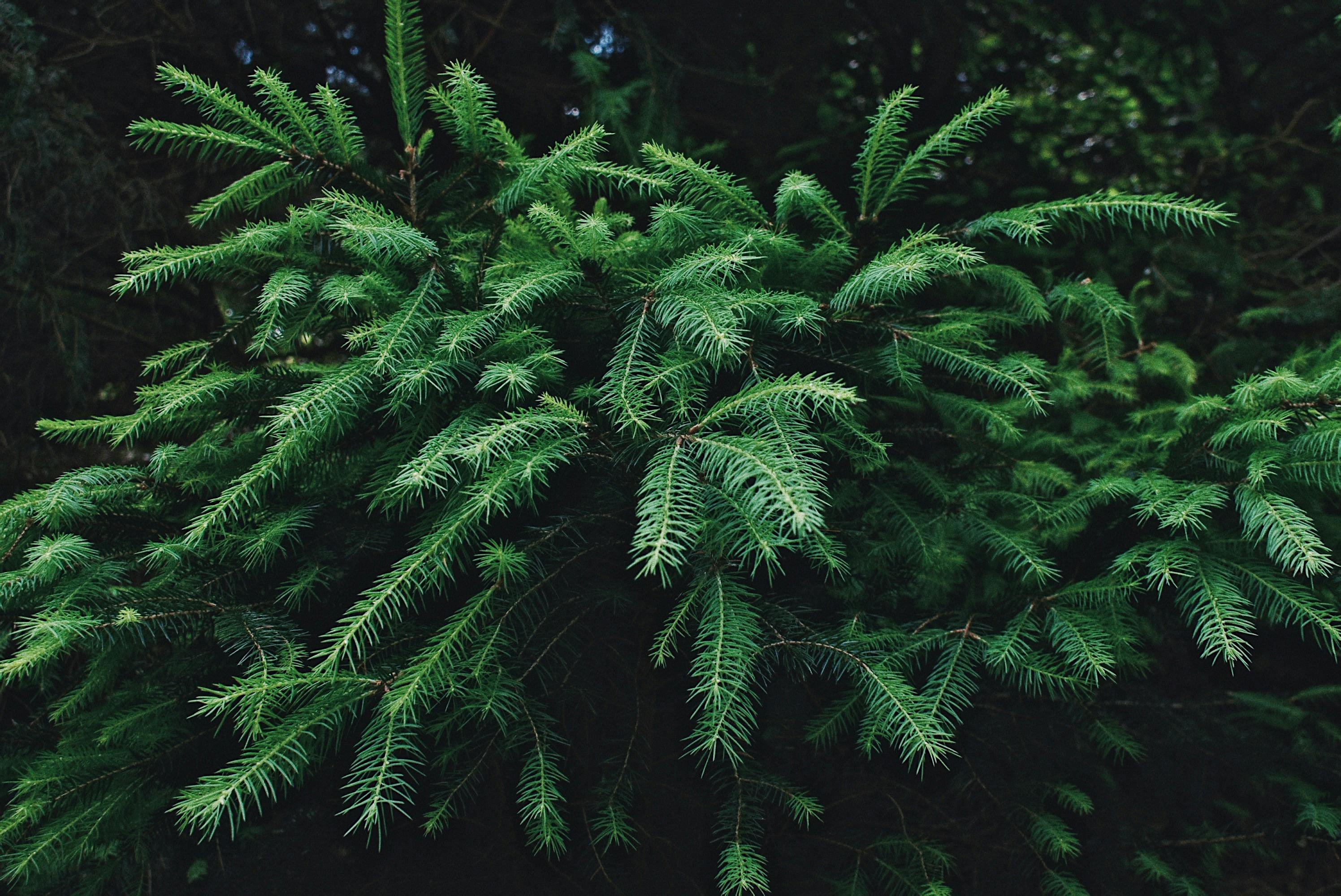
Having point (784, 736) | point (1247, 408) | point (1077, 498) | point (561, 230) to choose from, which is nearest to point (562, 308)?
point (561, 230)

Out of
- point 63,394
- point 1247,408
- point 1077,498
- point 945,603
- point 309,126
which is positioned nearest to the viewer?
point 309,126

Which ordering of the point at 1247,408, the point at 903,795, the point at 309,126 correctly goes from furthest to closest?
the point at 903,795
the point at 1247,408
the point at 309,126

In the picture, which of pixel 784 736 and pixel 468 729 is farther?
pixel 784 736

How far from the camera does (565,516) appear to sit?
121cm

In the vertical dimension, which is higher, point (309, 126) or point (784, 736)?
point (309, 126)

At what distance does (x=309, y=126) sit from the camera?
117cm

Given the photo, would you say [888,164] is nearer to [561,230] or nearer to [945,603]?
[561,230]

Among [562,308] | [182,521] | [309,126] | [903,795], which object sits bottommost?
[903,795]

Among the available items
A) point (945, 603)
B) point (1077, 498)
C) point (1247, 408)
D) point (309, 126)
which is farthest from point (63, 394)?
point (1247, 408)

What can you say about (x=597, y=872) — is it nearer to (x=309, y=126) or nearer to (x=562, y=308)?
(x=562, y=308)

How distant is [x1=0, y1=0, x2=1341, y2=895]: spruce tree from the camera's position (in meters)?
1.05

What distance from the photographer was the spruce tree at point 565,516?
1051 mm

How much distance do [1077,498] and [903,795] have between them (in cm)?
78

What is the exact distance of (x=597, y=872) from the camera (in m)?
1.37
